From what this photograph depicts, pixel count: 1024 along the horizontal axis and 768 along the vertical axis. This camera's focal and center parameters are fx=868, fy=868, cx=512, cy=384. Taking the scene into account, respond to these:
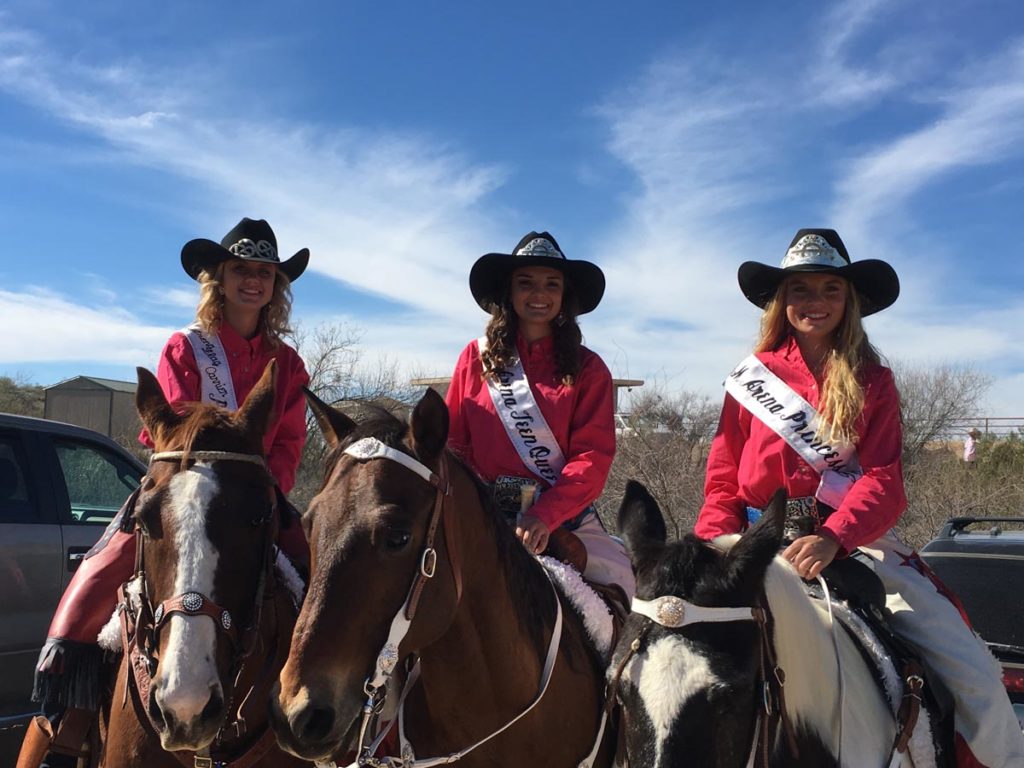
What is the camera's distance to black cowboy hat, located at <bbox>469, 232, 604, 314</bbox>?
4.40m

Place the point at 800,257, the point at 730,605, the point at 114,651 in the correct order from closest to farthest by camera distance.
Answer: the point at 730,605 → the point at 114,651 → the point at 800,257

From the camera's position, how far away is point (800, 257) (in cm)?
405

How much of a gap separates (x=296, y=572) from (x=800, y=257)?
267 centimetres

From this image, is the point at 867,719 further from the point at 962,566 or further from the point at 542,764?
the point at 962,566

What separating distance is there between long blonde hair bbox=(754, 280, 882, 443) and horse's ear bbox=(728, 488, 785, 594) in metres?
1.19

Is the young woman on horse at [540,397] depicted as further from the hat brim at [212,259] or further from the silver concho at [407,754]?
the silver concho at [407,754]

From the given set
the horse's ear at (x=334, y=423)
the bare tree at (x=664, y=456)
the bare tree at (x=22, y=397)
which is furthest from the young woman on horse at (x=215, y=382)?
the bare tree at (x=22, y=397)

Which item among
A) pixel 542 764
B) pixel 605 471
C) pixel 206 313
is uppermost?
pixel 206 313

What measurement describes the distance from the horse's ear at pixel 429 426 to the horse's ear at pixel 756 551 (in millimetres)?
991

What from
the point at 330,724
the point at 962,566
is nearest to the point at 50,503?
the point at 330,724

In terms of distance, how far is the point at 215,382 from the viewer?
4.17 m

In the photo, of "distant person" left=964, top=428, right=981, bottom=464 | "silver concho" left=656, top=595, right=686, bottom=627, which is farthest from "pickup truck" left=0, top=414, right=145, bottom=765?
"distant person" left=964, top=428, right=981, bottom=464

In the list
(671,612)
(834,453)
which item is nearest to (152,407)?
(671,612)

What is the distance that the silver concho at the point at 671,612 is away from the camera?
2.55 meters
